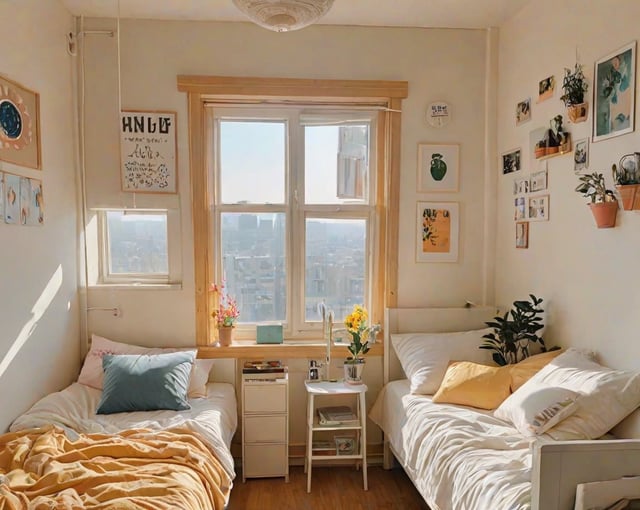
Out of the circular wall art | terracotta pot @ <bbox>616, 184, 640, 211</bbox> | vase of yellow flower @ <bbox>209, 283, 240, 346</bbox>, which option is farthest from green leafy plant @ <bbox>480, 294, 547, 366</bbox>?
vase of yellow flower @ <bbox>209, 283, 240, 346</bbox>

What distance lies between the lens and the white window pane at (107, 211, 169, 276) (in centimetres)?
323

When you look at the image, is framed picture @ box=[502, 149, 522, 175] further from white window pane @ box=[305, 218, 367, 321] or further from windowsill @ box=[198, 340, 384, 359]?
windowsill @ box=[198, 340, 384, 359]

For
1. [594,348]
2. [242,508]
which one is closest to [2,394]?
[242,508]

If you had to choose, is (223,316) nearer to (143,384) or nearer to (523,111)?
(143,384)

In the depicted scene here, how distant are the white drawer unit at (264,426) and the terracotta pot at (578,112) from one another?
208cm

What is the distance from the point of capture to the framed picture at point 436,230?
10.8ft

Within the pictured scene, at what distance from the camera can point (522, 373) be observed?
2508 millimetres

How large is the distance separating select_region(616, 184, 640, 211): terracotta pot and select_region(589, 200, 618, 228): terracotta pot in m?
0.08

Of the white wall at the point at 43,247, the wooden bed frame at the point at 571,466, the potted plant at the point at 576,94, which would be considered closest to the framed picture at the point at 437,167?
A: the potted plant at the point at 576,94

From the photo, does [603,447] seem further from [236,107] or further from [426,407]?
[236,107]

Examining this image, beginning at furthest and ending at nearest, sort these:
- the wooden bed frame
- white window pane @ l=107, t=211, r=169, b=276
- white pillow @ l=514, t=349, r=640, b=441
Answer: white window pane @ l=107, t=211, r=169, b=276
white pillow @ l=514, t=349, r=640, b=441
the wooden bed frame

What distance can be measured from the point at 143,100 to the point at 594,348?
2.85 metres

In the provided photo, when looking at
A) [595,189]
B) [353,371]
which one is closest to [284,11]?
[595,189]

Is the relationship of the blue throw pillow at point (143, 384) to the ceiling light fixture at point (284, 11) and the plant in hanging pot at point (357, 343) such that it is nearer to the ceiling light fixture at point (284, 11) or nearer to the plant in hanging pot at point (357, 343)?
the plant in hanging pot at point (357, 343)
